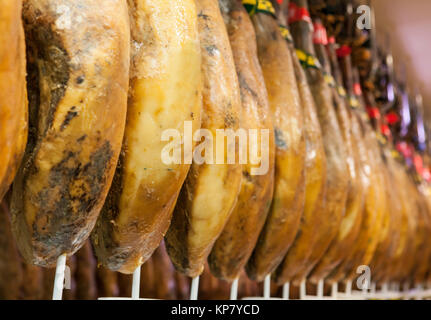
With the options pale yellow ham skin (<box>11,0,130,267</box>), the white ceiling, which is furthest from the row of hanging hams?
the white ceiling

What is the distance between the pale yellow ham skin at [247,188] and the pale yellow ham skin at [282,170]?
0.09 meters

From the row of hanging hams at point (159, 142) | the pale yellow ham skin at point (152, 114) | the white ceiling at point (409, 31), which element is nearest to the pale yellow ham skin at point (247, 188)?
the row of hanging hams at point (159, 142)

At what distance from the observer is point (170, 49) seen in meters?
0.74

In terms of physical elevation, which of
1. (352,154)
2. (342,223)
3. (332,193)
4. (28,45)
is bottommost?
(342,223)

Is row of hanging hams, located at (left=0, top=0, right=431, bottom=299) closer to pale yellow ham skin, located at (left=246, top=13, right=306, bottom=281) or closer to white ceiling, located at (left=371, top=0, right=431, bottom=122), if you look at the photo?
pale yellow ham skin, located at (left=246, top=13, right=306, bottom=281)

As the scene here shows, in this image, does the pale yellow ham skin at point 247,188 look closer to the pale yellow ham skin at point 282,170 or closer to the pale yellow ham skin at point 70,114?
the pale yellow ham skin at point 282,170

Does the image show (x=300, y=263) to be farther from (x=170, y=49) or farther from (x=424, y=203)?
(x=424, y=203)

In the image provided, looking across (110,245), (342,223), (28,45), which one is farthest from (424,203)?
(28,45)

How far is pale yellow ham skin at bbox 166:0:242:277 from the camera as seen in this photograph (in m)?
0.85

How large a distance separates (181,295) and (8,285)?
0.74m

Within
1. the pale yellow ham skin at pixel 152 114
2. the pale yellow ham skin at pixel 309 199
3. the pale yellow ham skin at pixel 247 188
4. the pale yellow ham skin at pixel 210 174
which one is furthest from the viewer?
the pale yellow ham skin at pixel 309 199

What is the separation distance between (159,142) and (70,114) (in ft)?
0.50

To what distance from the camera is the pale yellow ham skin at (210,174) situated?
845mm
